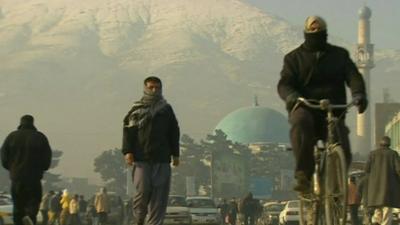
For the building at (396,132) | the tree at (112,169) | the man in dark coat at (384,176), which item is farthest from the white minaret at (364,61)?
the man in dark coat at (384,176)

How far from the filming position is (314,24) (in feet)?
32.0

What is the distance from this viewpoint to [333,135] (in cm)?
923

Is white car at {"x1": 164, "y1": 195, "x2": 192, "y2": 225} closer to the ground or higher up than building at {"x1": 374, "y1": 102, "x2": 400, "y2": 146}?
closer to the ground

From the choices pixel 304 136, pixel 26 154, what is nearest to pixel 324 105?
pixel 304 136

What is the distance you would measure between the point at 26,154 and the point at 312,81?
5068 mm

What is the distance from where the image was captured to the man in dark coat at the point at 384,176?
53.4ft

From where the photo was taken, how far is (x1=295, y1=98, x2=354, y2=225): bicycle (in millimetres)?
9039

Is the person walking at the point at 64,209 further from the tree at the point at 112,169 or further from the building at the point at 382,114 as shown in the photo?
the tree at the point at 112,169

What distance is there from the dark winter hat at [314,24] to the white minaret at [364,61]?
13682 centimetres

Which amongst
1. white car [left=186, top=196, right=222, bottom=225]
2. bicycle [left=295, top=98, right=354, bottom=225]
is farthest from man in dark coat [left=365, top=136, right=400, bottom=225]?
white car [left=186, top=196, right=222, bottom=225]

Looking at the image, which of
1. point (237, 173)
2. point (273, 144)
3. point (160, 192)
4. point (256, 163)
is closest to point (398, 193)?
point (160, 192)

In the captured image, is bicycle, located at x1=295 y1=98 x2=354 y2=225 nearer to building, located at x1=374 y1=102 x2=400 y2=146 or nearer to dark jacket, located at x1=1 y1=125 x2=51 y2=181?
dark jacket, located at x1=1 y1=125 x2=51 y2=181

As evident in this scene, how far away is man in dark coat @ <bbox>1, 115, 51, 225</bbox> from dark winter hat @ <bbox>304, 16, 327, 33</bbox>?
5035mm

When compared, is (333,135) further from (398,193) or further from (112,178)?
(112,178)
